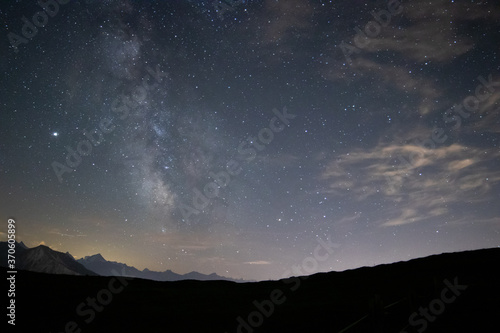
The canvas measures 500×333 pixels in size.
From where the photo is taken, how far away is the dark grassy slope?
1514 cm

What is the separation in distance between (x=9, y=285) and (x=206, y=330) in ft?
74.7

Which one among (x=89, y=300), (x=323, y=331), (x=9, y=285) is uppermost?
(x=9, y=285)

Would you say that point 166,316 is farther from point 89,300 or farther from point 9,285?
point 9,285

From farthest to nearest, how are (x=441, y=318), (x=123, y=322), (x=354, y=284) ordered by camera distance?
(x=354, y=284) → (x=123, y=322) → (x=441, y=318)

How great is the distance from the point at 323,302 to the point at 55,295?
952 inches

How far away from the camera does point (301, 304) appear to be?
78.8 ft

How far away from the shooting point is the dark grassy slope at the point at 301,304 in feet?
49.7

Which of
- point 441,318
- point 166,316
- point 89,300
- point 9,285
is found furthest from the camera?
point 9,285

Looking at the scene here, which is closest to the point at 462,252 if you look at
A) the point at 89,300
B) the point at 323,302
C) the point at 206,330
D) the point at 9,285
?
the point at 323,302

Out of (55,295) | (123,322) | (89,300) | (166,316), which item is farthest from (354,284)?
(55,295)

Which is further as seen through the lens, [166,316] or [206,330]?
[166,316]

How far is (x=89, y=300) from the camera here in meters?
25.8

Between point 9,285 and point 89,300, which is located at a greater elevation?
point 9,285

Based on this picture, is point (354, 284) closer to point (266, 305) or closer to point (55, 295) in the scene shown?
point (266, 305)
